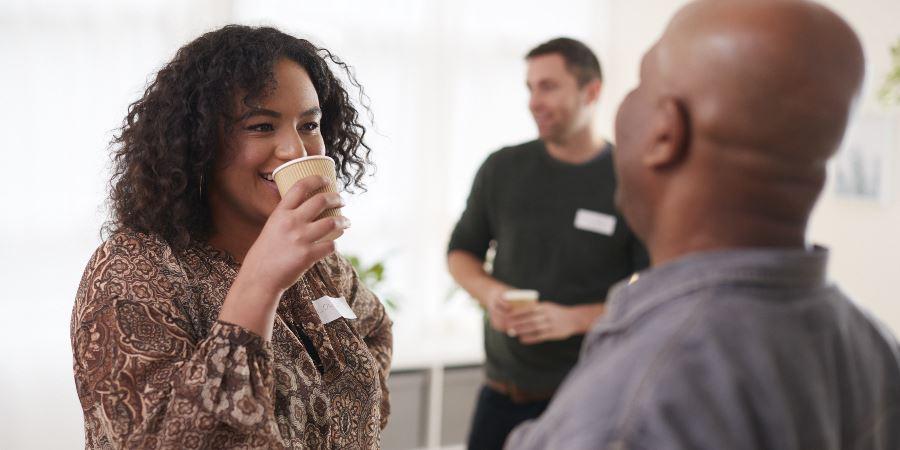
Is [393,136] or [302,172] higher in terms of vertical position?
[302,172]

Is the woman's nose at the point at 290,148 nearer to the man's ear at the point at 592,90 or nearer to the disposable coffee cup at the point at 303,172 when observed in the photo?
the disposable coffee cup at the point at 303,172

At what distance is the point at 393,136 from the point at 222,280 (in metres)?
3.21

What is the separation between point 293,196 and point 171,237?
0.28 meters

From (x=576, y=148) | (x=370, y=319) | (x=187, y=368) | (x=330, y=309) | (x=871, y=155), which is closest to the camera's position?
(x=187, y=368)

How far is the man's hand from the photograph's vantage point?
2.67m

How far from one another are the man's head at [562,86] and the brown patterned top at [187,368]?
175cm

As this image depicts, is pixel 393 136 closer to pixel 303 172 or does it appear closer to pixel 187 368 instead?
pixel 303 172

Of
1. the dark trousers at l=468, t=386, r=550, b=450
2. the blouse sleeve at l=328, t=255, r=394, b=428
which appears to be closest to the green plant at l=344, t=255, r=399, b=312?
the dark trousers at l=468, t=386, r=550, b=450

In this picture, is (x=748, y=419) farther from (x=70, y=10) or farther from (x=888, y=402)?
(x=70, y=10)

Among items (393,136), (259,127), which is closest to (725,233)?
(259,127)

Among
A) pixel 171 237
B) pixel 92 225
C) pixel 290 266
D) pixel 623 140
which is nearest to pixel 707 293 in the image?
pixel 623 140

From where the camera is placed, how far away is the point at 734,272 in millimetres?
718

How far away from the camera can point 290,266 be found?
1.27 metres

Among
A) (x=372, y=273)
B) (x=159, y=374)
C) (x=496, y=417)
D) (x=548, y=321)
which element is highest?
(x=159, y=374)
